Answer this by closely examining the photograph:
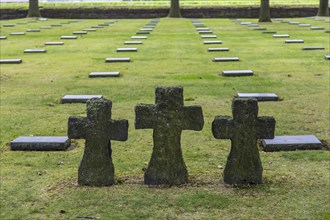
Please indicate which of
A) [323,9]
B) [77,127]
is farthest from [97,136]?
[323,9]

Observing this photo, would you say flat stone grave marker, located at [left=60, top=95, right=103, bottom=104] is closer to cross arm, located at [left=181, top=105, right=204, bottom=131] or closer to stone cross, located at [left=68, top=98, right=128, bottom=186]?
stone cross, located at [left=68, top=98, right=128, bottom=186]

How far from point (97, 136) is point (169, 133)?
606mm

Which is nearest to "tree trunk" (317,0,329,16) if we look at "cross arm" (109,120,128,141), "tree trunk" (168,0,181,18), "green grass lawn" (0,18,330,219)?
"tree trunk" (168,0,181,18)

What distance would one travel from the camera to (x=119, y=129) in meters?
4.84

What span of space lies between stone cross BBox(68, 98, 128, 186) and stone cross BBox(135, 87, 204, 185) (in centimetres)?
21

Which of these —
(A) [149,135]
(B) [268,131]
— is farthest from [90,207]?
(A) [149,135]

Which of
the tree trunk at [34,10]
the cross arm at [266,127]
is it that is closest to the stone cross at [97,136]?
the cross arm at [266,127]

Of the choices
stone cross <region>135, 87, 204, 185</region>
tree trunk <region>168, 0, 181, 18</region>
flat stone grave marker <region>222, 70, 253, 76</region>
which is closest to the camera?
stone cross <region>135, 87, 204, 185</region>

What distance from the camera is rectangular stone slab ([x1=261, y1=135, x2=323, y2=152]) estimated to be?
5922 mm

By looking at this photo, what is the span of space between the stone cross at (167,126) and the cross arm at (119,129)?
0.37ft

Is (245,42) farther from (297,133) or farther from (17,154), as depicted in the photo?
(17,154)

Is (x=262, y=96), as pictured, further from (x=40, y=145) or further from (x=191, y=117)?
(x=191, y=117)

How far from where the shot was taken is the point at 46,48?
1709 centimetres

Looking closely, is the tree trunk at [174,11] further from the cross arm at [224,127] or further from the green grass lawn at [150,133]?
the cross arm at [224,127]
